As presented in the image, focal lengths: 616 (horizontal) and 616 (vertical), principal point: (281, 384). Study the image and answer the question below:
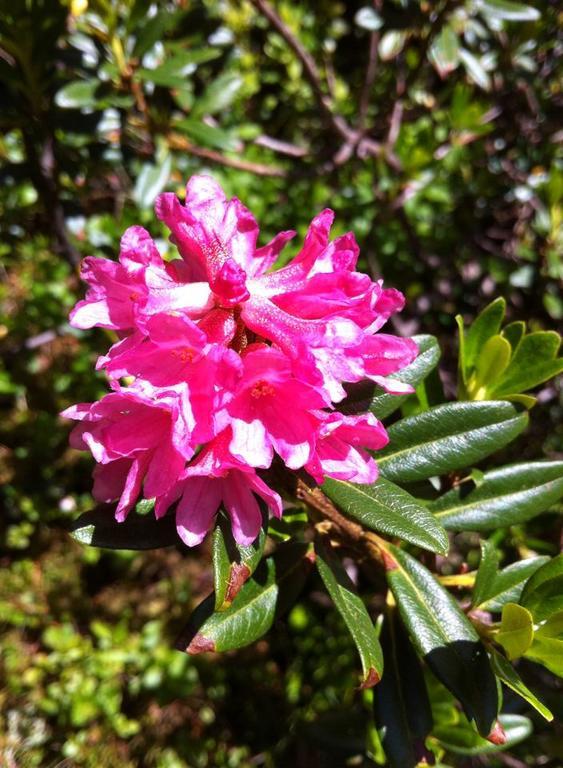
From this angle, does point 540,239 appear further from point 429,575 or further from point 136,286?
point 136,286

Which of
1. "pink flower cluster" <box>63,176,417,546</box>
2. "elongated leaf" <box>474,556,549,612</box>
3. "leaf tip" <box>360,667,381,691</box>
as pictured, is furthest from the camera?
"elongated leaf" <box>474,556,549,612</box>

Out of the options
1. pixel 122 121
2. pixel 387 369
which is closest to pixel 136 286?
pixel 387 369

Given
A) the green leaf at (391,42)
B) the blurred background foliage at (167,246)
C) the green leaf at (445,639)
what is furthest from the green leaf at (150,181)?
the green leaf at (445,639)

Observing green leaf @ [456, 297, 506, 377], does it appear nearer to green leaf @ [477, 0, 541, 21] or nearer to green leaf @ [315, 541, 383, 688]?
green leaf @ [315, 541, 383, 688]

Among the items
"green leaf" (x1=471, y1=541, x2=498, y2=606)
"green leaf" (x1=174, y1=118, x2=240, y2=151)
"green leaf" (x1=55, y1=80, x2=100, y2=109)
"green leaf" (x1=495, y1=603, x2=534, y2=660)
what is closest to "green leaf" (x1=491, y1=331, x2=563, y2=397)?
"green leaf" (x1=471, y1=541, x2=498, y2=606)

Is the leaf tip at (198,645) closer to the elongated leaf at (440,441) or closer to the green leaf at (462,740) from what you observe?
the elongated leaf at (440,441)

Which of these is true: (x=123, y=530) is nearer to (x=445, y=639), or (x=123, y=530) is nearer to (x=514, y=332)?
(x=445, y=639)
